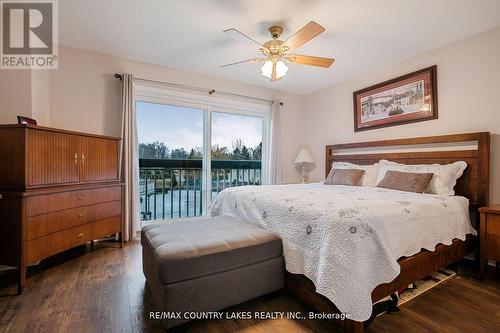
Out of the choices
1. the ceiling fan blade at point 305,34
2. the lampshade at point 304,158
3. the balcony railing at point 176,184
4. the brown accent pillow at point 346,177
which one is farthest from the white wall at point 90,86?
the brown accent pillow at point 346,177

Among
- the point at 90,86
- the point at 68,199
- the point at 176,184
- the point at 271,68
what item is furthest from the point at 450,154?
the point at 90,86

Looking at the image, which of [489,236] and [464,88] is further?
[464,88]

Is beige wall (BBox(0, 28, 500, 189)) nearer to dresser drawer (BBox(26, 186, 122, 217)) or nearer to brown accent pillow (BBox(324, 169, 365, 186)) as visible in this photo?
brown accent pillow (BBox(324, 169, 365, 186))

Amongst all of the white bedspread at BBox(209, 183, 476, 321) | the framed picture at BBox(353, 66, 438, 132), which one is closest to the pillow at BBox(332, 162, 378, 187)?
the framed picture at BBox(353, 66, 438, 132)

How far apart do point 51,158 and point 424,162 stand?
398 cm

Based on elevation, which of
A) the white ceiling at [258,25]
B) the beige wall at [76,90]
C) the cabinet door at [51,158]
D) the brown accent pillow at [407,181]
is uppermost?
the white ceiling at [258,25]

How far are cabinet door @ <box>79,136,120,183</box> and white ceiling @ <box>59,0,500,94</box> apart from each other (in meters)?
1.18

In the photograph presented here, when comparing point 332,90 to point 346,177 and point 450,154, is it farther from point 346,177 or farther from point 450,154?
point 450,154

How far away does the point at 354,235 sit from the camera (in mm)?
1332

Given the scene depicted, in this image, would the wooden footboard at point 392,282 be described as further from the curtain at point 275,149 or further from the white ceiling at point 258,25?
the curtain at point 275,149

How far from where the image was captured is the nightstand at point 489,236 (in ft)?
6.52

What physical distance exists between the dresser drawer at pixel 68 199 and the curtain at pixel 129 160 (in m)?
0.22

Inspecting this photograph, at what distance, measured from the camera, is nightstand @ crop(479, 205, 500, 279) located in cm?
199

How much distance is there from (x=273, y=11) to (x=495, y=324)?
285 centimetres
